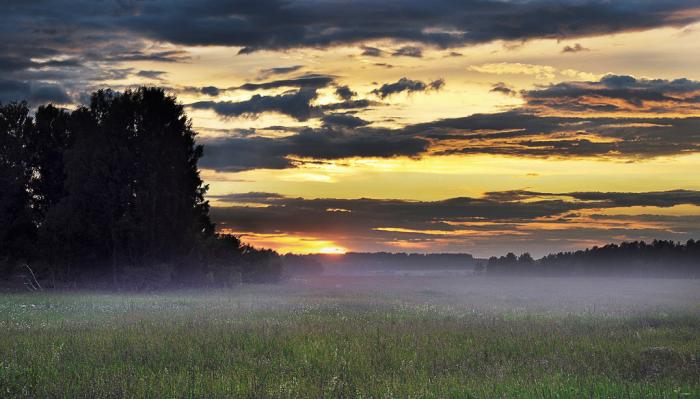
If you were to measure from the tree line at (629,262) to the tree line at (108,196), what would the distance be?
266ft

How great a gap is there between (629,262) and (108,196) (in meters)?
94.2

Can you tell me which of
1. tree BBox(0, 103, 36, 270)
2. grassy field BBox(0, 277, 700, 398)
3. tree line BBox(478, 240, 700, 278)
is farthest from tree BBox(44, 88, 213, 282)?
tree line BBox(478, 240, 700, 278)

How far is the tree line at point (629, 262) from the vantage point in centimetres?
10969

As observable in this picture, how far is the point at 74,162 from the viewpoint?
167 ft

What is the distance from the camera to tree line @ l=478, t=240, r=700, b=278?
360ft

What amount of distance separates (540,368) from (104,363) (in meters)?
9.55

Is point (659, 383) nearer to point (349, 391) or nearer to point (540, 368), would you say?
point (540, 368)

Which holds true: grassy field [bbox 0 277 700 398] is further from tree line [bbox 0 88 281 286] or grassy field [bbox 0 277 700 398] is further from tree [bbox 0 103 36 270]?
tree [bbox 0 103 36 270]

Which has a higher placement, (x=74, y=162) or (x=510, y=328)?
(x=74, y=162)

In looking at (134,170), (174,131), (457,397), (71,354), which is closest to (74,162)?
(134,170)

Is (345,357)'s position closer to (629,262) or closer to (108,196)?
(108,196)

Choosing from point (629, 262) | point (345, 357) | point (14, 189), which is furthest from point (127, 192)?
point (629, 262)

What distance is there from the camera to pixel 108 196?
167ft

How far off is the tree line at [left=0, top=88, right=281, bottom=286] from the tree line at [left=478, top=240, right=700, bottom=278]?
3187 inches
